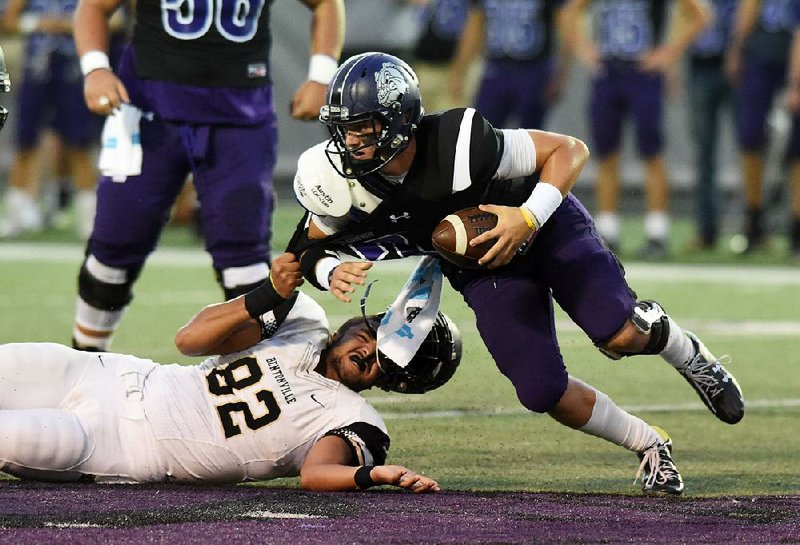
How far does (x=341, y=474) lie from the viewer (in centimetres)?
447

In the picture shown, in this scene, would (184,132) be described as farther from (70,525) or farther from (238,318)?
(70,525)

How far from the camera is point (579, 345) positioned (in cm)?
748

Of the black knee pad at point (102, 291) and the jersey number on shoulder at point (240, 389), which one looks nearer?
the jersey number on shoulder at point (240, 389)

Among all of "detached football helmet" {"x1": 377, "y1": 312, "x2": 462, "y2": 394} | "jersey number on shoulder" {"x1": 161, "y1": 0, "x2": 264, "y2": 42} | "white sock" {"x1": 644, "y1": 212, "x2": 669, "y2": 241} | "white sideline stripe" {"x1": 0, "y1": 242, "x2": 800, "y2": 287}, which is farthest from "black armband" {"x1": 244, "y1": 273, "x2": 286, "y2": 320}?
"white sock" {"x1": 644, "y1": 212, "x2": 669, "y2": 241}

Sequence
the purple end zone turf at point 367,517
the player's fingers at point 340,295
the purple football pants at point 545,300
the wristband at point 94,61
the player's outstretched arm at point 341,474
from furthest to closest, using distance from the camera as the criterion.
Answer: the wristband at point 94,61, the purple football pants at point 545,300, the player's fingers at point 340,295, the player's outstretched arm at point 341,474, the purple end zone turf at point 367,517

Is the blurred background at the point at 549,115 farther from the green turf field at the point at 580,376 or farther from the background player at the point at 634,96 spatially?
the green turf field at the point at 580,376

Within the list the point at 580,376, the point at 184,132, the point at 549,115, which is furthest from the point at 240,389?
the point at 549,115

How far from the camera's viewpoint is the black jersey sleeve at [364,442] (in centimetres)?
459

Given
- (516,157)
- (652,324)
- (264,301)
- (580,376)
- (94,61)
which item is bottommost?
(580,376)

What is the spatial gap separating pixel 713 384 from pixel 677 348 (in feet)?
0.69

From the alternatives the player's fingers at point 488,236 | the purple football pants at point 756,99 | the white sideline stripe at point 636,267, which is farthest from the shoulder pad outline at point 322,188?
the purple football pants at point 756,99

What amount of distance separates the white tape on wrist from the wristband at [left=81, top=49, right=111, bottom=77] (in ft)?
5.08

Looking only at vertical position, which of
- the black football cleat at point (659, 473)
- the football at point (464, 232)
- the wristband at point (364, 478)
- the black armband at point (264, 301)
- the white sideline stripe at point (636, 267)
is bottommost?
the white sideline stripe at point (636, 267)

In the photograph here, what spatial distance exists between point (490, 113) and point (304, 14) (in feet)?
15.7
